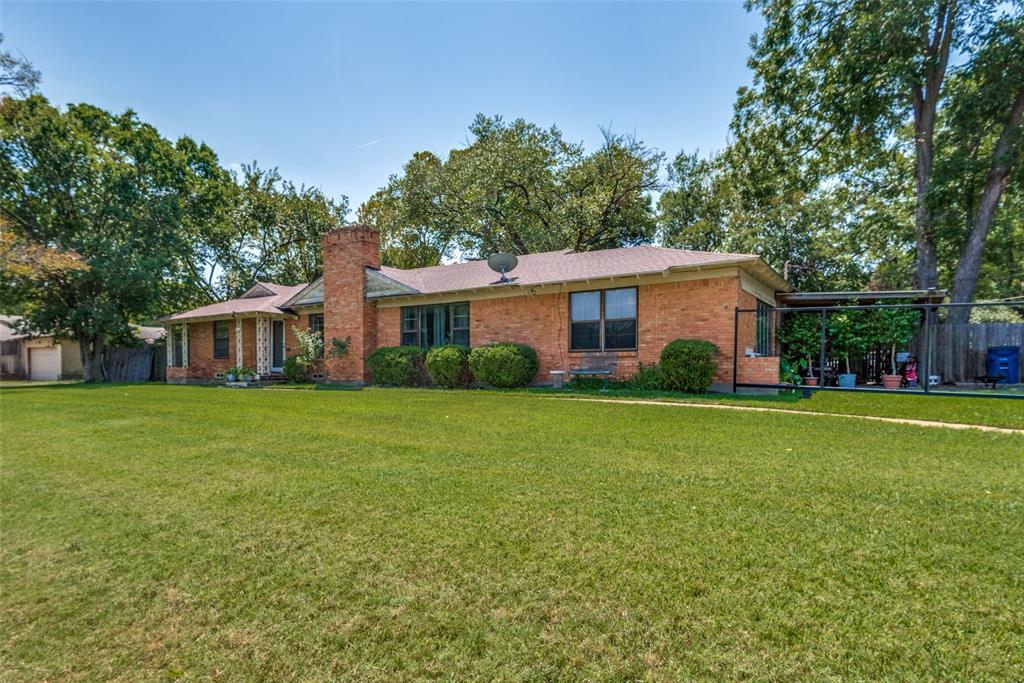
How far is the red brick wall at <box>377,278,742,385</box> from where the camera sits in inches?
452

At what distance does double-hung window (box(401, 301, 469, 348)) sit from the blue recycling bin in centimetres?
1417

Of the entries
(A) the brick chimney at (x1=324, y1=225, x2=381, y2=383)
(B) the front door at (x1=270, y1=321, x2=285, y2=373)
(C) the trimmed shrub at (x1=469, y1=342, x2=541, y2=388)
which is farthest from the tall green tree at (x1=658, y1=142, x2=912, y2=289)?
(B) the front door at (x1=270, y1=321, x2=285, y2=373)

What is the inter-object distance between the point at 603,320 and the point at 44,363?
3170 cm

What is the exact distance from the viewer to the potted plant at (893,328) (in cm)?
1279

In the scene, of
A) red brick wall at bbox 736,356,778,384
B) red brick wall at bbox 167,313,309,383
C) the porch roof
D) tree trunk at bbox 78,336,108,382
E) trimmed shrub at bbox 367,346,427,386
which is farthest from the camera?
tree trunk at bbox 78,336,108,382

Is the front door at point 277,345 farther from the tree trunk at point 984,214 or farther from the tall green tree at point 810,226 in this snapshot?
the tree trunk at point 984,214

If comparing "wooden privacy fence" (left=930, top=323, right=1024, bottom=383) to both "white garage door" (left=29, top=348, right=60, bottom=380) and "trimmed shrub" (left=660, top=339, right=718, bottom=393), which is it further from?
"white garage door" (left=29, top=348, right=60, bottom=380)

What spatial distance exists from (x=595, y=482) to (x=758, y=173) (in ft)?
65.2

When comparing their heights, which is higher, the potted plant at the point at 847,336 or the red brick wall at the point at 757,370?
the potted plant at the point at 847,336

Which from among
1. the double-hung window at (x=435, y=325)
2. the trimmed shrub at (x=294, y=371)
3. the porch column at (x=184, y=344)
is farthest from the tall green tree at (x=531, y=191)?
the trimmed shrub at (x=294, y=371)

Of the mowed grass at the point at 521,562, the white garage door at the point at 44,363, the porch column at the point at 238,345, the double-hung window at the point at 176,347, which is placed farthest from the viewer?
the white garage door at the point at 44,363

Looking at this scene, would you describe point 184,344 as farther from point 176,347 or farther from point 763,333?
point 763,333

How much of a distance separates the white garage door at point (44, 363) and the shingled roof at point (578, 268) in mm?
22906

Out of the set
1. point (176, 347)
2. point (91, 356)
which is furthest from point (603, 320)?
point (91, 356)
